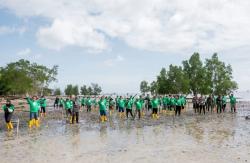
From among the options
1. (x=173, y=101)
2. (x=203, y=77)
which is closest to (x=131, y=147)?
(x=173, y=101)

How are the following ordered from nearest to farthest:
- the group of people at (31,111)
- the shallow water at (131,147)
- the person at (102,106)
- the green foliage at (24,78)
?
the shallow water at (131,147) < the group of people at (31,111) < the person at (102,106) < the green foliage at (24,78)

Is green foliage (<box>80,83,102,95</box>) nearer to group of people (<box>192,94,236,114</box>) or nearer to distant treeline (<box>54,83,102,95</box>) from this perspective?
distant treeline (<box>54,83,102,95</box>)

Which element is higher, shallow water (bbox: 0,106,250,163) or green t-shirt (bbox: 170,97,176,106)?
green t-shirt (bbox: 170,97,176,106)

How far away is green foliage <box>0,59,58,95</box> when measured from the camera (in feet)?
327

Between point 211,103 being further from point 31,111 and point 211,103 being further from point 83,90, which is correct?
point 83,90

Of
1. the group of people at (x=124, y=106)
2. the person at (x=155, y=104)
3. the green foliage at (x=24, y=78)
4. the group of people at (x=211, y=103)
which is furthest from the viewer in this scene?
the green foliage at (x=24, y=78)

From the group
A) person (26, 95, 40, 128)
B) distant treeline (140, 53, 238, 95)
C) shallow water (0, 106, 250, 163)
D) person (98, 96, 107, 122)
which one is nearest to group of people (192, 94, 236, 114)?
person (98, 96, 107, 122)

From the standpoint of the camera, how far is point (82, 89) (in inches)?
6024

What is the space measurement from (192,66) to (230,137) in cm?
6839

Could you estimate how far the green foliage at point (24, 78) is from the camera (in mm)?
99750

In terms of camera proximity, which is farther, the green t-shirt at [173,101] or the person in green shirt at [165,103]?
the person in green shirt at [165,103]

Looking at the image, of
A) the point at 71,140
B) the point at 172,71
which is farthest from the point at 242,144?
the point at 172,71

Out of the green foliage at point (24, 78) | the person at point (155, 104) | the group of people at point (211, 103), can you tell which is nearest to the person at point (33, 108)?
the person at point (155, 104)

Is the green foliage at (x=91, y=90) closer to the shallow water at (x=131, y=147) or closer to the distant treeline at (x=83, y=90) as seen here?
the distant treeline at (x=83, y=90)
